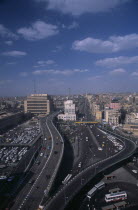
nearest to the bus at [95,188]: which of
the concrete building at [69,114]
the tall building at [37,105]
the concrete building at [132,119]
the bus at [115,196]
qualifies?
the bus at [115,196]

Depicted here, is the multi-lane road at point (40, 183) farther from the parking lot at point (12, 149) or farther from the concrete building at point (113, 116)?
the concrete building at point (113, 116)

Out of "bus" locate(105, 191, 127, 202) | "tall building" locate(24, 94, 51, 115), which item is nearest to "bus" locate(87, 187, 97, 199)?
"bus" locate(105, 191, 127, 202)

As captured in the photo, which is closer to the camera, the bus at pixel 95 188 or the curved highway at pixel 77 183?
the curved highway at pixel 77 183

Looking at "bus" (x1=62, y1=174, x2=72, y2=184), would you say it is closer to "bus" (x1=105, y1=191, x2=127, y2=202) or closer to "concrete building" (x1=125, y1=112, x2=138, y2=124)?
"bus" (x1=105, y1=191, x2=127, y2=202)

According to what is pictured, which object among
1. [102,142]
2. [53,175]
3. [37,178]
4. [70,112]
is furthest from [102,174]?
[70,112]

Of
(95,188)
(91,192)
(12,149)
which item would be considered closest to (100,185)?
(95,188)

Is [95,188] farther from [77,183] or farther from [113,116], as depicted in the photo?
[113,116]

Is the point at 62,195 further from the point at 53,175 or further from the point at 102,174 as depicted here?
the point at 102,174

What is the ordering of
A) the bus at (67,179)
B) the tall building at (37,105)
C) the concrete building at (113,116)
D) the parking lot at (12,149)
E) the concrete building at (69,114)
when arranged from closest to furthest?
1. the bus at (67,179)
2. the parking lot at (12,149)
3. the concrete building at (113,116)
4. the concrete building at (69,114)
5. the tall building at (37,105)
